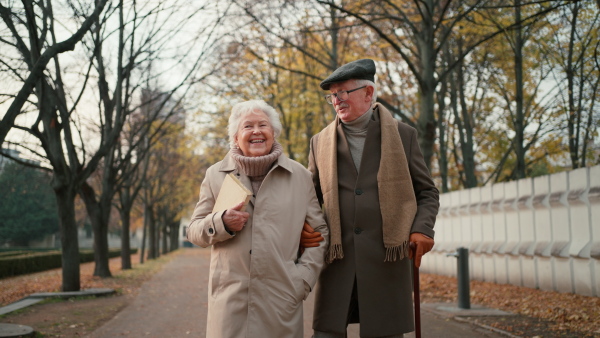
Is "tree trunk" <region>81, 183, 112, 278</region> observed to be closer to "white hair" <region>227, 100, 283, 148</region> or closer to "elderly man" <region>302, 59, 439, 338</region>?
"white hair" <region>227, 100, 283, 148</region>

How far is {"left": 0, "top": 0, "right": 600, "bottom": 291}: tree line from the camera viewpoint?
43.2 feet

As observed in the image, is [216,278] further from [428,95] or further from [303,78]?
[303,78]

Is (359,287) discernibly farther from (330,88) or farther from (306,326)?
(306,326)

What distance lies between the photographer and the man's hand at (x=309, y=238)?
387cm

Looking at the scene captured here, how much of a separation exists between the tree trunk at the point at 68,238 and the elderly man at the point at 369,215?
11.2 m

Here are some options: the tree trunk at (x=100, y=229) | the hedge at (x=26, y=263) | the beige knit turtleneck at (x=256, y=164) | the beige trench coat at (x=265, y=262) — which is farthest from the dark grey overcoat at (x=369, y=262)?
the hedge at (x=26, y=263)

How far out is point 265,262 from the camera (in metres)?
3.73

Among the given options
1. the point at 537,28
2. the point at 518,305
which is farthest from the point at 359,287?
the point at 537,28

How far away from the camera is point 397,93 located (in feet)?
82.6

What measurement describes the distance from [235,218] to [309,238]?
0.47 m

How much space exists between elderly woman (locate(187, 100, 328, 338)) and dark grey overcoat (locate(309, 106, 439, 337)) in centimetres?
18

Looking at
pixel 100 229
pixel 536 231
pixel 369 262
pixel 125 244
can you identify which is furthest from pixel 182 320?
pixel 125 244

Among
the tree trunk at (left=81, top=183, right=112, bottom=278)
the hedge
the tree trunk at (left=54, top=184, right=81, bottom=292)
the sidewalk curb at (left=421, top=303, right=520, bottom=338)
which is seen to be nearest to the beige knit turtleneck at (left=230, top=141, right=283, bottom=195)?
the sidewalk curb at (left=421, top=303, right=520, bottom=338)

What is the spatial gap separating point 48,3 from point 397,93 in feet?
47.7
